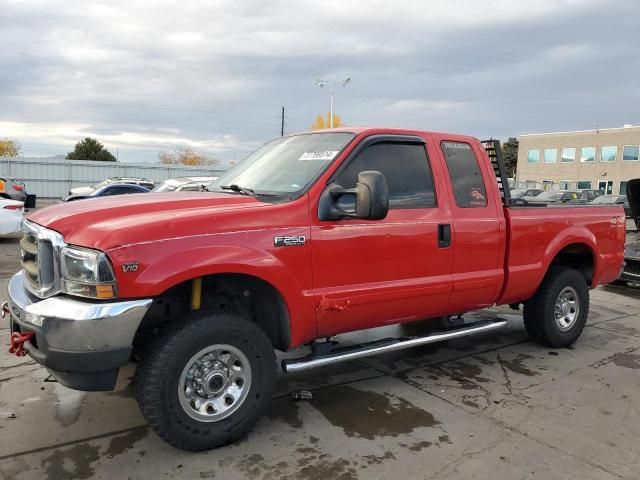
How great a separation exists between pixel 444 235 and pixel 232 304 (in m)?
1.74

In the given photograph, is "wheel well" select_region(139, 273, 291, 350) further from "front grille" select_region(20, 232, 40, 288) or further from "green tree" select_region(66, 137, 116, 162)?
"green tree" select_region(66, 137, 116, 162)

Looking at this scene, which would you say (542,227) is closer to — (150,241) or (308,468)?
(308,468)

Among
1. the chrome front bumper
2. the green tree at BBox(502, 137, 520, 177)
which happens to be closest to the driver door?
the chrome front bumper

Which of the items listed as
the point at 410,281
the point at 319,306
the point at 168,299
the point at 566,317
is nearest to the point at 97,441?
the point at 168,299

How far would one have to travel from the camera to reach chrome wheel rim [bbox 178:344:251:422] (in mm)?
3320

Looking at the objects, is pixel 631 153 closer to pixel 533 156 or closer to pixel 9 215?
pixel 533 156

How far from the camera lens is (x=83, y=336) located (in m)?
2.95

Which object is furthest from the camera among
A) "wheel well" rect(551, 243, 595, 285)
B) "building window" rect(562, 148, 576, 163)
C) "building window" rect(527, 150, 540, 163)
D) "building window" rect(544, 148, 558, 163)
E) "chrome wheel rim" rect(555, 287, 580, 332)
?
"building window" rect(527, 150, 540, 163)

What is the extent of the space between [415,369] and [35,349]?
122 inches

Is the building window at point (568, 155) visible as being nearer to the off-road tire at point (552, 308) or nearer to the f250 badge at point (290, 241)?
→ the off-road tire at point (552, 308)

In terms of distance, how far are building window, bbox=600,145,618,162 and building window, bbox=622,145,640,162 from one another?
2.90 ft

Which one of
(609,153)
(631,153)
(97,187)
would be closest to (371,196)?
(97,187)

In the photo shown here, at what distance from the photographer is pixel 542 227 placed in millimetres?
5160

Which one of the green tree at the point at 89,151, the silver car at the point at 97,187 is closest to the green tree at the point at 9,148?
the green tree at the point at 89,151
